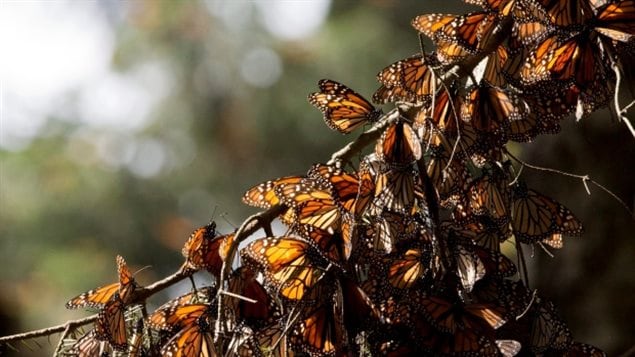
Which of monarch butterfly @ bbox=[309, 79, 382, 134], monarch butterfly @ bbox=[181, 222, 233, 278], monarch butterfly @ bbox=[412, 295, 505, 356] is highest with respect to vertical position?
monarch butterfly @ bbox=[309, 79, 382, 134]

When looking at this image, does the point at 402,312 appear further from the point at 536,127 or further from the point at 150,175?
the point at 150,175

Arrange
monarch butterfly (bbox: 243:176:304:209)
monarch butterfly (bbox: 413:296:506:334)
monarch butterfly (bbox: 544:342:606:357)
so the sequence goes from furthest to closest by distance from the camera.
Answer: monarch butterfly (bbox: 243:176:304:209) → monarch butterfly (bbox: 544:342:606:357) → monarch butterfly (bbox: 413:296:506:334)

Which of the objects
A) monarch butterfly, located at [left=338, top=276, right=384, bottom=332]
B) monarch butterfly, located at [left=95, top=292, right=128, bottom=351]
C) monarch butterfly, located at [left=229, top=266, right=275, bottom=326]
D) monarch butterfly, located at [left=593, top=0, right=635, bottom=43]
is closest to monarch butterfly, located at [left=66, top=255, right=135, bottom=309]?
monarch butterfly, located at [left=95, top=292, right=128, bottom=351]

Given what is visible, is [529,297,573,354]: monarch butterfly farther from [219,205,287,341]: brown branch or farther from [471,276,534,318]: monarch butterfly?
[219,205,287,341]: brown branch

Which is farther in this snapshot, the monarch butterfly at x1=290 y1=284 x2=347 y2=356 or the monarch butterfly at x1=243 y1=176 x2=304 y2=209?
the monarch butterfly at x1=243 y1=176 x2=304 y2=209

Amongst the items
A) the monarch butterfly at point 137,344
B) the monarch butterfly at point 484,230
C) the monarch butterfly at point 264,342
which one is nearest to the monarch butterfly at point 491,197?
the monarch butterfly at point 484,230

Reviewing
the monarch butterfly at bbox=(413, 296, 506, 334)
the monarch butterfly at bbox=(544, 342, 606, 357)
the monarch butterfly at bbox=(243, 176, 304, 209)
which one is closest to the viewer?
the monarch butterfly at bbox=(413, 296, 506, 334)

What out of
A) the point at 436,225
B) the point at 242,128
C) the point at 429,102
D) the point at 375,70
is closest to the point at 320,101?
the point at 429,102

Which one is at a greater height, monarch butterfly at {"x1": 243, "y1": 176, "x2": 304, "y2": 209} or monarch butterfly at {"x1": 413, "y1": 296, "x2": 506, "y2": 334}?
monarch butterfly at {"x1": 243, "y1": 176, "x2": 304, "y2": 209}
